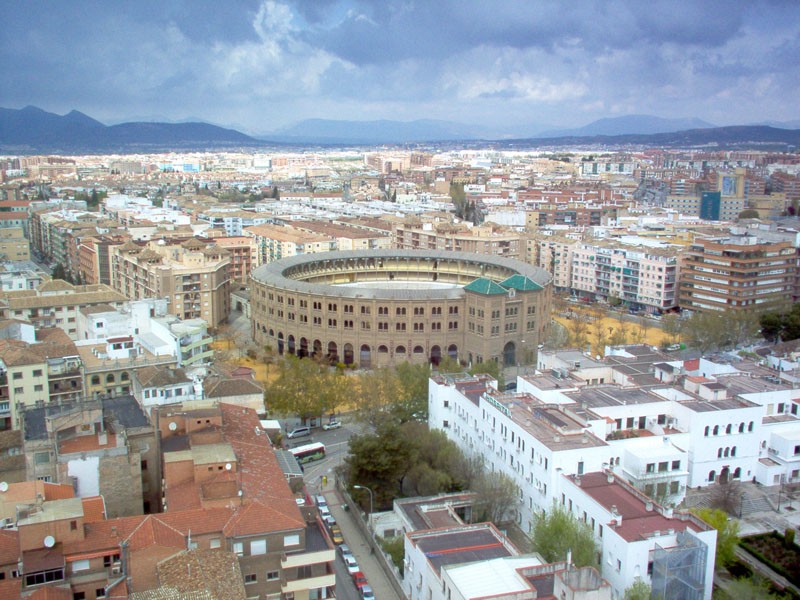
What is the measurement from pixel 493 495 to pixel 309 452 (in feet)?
43.8

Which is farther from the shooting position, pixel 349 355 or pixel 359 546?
pixel 349 355

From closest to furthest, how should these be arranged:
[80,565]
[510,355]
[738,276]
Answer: [80,565], [510,355], [738,276]

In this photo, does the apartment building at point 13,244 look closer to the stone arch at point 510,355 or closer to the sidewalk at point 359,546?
the stone arch at point 510,355

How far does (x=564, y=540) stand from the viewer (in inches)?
1113

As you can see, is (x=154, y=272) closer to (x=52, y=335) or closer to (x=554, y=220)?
(x=52, y=335)

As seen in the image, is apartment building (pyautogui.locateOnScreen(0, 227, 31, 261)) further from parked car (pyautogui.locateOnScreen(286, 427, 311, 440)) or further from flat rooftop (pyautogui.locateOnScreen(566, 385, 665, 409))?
flat rooftop (pyautogui.locateOnScreen(566, 385, 665, 409))

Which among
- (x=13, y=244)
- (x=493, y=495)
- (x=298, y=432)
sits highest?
(x=13, y=244)

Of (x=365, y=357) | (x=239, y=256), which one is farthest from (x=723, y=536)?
(x=239, y=256)

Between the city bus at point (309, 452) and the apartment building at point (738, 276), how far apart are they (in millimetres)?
49805

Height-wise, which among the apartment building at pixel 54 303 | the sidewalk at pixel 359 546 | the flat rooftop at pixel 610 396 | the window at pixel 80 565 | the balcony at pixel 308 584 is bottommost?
the sidewalk at pixel 359 546

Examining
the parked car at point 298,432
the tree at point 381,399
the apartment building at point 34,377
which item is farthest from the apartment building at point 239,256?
the apartment building at point 34,377

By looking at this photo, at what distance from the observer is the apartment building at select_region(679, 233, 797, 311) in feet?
253

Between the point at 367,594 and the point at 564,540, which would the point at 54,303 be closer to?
the point at 367,594

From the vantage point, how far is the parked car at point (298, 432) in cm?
4745
